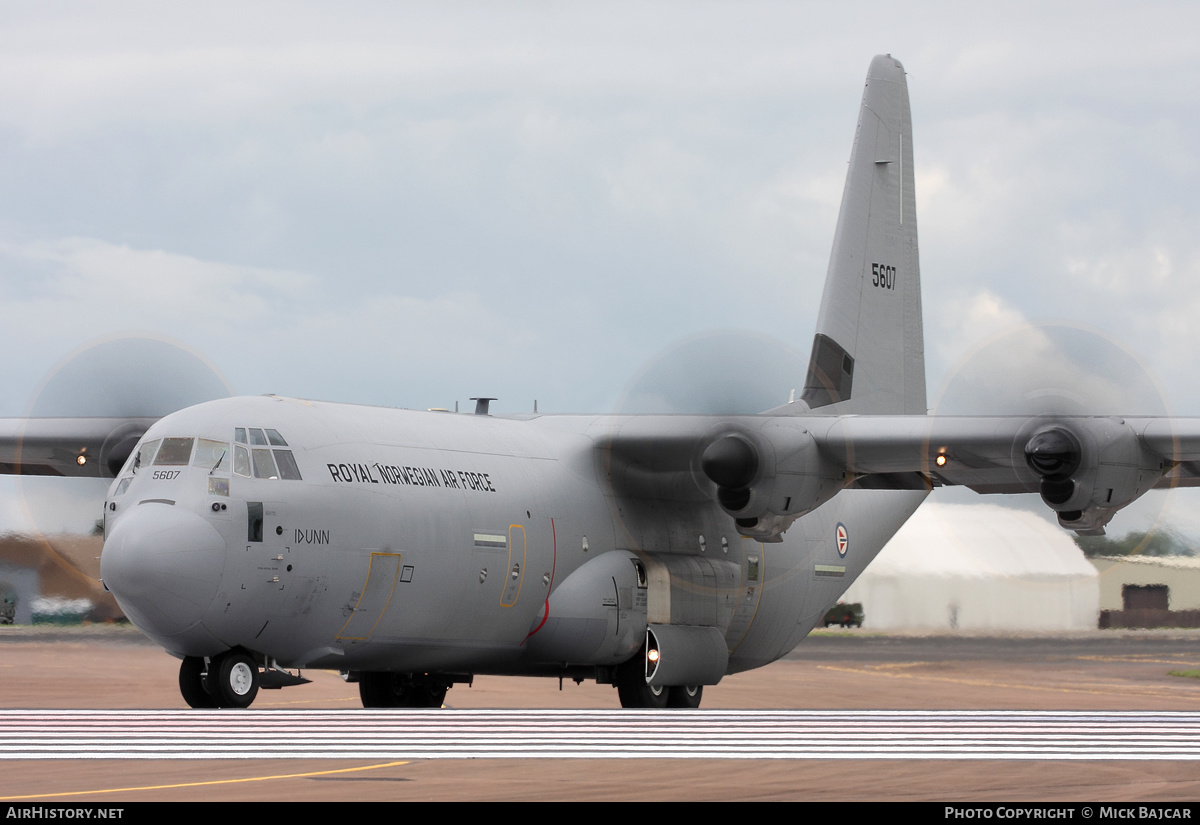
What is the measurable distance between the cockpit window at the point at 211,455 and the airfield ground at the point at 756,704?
4310mm

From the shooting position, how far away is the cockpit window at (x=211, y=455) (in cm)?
1580

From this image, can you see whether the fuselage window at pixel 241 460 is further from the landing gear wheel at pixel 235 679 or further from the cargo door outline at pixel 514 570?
the cargo door outline at pixel 514 570

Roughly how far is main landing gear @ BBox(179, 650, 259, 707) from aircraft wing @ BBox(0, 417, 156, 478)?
179 inches

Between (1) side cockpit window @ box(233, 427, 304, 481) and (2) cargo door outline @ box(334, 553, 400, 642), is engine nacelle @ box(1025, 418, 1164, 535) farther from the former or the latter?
(1) side cockpit window @ box(233, 427, 304, 481)

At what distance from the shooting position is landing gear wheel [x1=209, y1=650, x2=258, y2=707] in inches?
627

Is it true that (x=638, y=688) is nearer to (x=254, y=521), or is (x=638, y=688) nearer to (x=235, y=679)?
(x=235, y=679)

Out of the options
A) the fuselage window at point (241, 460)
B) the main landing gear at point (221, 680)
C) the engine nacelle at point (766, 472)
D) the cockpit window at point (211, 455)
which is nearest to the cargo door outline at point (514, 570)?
the engine nacelle at point (766, 472)

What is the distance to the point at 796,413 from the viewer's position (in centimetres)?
2158

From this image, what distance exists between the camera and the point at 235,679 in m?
16.0

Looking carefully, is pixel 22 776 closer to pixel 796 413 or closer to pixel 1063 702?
pixel 796 413

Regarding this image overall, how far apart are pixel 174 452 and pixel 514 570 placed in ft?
A: 14.5

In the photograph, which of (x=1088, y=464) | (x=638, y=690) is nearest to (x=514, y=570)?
(x=638, y=690)

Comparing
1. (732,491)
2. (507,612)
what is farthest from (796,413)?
(507,612)

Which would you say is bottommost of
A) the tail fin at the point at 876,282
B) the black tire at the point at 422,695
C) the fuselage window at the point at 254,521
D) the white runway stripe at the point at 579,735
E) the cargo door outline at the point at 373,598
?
the black tire at the point at 422,695
